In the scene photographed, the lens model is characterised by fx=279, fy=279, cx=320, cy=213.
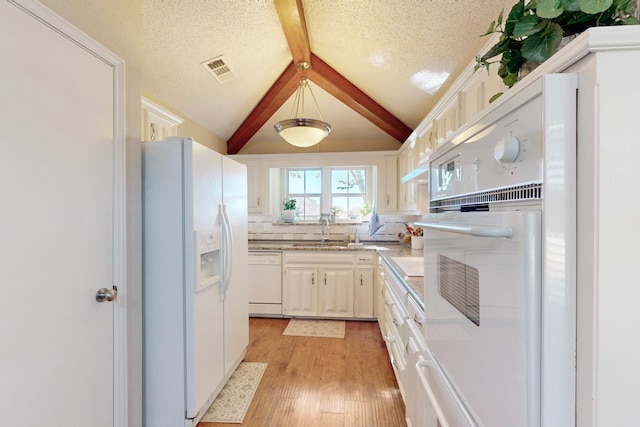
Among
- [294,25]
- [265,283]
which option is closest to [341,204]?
[265,283]

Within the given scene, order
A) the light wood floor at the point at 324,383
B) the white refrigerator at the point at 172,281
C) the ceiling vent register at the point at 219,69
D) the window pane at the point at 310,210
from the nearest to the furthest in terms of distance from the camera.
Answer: the white refrigerator at the point at 172,281
the light wood floor at the point at 324,383
the ceiling vent register at the point at 219,69
the window pane at the point at 310,210

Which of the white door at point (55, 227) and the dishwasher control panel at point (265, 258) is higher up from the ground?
the white door at point (55, 227)

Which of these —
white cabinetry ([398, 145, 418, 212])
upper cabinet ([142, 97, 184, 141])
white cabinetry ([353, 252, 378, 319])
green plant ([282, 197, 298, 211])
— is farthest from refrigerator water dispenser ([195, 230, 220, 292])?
green plant ([282, 197, 298, 211])

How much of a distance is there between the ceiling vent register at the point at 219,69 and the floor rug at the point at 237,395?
2657 millimetres

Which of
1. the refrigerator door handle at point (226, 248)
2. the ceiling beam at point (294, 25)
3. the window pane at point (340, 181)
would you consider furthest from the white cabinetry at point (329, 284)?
the ceiling beam at point (294, 25)

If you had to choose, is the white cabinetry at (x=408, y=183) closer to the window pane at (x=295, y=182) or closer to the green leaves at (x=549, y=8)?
the window pane at (x=295, y=182)

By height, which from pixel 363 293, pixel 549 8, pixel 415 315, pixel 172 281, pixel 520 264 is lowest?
pixel 363 293

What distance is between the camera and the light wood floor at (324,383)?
5.86 ft

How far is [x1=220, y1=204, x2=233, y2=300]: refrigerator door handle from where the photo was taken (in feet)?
6.35

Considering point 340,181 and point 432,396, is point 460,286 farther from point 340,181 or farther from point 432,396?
point 340,181

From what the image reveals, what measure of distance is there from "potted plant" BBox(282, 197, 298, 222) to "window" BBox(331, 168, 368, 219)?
1.90ft

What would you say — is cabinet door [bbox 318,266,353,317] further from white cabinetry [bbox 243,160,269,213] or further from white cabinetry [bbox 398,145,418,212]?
white cabinetry [bbox 243,160,269,213]

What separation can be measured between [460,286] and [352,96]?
107 inches

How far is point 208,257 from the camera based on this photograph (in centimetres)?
188
